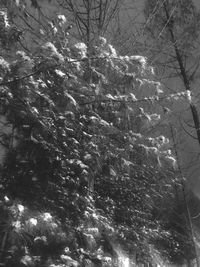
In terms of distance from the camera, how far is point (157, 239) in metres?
13.6

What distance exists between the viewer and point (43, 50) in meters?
5.68

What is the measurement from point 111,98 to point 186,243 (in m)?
10.8

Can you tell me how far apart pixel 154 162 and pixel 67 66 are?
278 cm

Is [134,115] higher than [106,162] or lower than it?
higher

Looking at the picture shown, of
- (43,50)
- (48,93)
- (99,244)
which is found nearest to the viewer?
(43,50)

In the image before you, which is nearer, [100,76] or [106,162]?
[100,76]

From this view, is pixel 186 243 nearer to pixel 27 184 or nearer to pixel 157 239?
pixel 157 239

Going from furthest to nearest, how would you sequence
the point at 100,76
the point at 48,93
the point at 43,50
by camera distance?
the point at 100,76 → the point at 48,93 → the point at 43,50

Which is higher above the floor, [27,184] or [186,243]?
[186,243]

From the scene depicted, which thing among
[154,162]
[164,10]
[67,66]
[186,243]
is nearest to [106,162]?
[154,162]

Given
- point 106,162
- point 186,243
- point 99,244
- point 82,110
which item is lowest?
point 99,244

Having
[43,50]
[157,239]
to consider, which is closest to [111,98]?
[43,50]

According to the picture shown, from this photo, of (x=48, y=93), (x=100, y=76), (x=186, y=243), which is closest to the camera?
(x=48, y=93)

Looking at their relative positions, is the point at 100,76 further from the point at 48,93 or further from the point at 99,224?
the point at 99,224
